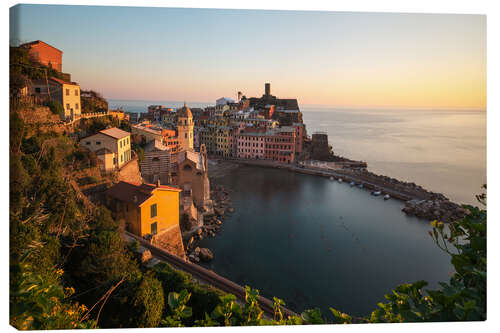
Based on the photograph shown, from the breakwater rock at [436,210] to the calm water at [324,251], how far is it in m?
0.41

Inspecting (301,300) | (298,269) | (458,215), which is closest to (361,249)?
(298,269)

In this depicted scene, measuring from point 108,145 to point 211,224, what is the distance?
357cm

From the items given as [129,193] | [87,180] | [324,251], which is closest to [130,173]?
[87,180]

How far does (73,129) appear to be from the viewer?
628 cm

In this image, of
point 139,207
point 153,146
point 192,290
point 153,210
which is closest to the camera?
point 192,290

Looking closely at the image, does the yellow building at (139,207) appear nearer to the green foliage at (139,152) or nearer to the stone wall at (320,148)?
the green foliage at (139,152)

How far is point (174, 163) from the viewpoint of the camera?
830 cm

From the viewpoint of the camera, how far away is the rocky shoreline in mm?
6266

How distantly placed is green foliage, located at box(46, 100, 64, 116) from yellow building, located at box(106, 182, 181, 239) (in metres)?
2.41

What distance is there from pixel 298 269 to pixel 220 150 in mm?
12750

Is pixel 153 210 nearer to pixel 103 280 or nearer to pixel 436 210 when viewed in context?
pixel 103 280

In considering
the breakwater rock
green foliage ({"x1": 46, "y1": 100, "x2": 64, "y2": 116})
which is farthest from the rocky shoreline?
the breakwater rock

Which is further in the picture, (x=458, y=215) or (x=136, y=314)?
(x=458, y=215)
